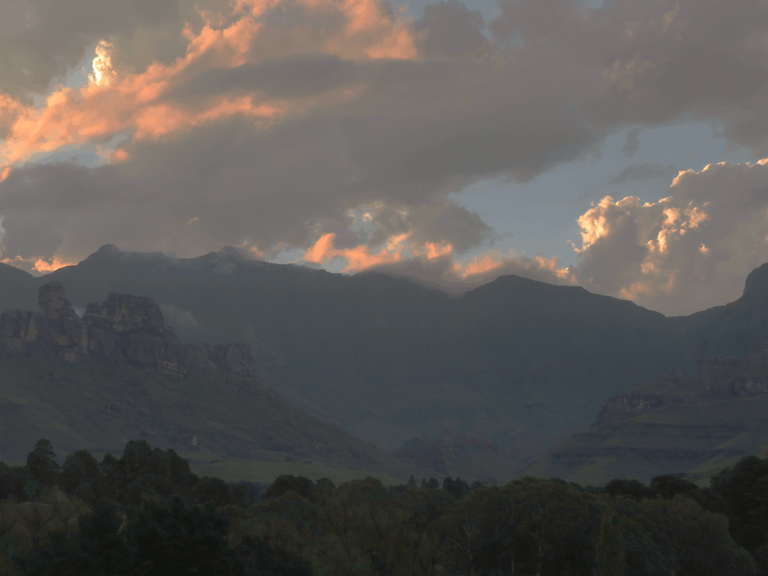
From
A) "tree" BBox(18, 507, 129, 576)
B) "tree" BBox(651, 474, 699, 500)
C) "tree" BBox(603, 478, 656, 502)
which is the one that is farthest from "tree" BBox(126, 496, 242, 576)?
"tree" BBox(651, 474, 699, 500)

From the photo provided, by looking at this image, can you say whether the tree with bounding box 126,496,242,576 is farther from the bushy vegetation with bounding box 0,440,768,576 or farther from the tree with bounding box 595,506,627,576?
the tree with bounding box 595,506,627,576

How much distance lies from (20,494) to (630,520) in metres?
140

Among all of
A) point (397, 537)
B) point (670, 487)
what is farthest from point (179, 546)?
point (670, 487)

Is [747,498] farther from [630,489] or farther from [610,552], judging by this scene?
[610,552]

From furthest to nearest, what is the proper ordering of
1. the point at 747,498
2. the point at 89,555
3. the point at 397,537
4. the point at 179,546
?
the point at 747,498
the point at 397,537
the point at 89,555
the point at 179,546

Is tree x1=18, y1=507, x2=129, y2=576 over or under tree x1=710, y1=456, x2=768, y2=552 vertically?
over

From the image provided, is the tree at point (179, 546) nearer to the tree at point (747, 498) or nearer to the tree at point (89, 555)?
the tree at point (89, 555)

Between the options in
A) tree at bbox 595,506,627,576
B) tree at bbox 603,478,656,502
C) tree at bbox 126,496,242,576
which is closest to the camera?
tree at bbox 126,496,242,576

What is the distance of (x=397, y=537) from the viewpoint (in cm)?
8000

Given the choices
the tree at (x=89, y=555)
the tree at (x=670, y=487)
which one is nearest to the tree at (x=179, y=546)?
the tree at (x=89, y=555)

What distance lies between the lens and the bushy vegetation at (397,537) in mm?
62438

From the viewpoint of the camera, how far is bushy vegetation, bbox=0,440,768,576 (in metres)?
62.4

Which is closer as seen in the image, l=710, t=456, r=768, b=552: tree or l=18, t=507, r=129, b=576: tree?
l=18, t=507, r=129, b=576: tree

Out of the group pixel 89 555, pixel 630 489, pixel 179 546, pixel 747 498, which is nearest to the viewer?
pixel 179 546
